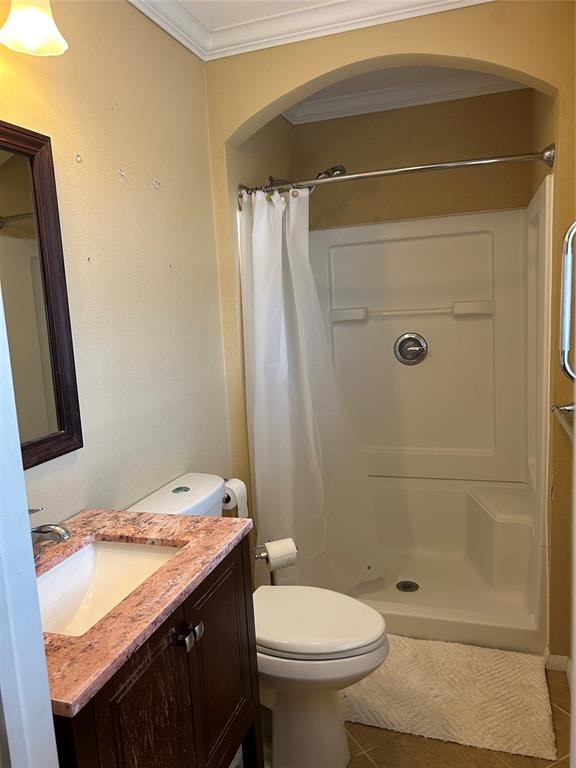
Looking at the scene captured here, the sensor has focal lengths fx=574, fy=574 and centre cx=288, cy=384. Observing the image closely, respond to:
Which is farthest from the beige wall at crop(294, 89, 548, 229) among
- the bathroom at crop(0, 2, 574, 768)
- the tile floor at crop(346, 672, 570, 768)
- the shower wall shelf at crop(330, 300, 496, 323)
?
the tile floor at crop(346, 672, 570, 768)

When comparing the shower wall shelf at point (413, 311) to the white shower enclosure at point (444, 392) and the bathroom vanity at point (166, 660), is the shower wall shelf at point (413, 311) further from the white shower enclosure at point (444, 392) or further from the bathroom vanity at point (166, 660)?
the bathroom vanity at point (166, 660)

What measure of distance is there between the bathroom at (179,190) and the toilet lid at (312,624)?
50cm

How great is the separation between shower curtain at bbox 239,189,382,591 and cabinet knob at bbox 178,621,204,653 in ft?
4.00

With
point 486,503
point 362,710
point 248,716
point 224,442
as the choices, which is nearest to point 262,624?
point 248,716

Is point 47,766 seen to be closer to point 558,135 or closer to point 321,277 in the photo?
point 558,135

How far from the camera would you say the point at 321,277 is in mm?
3195

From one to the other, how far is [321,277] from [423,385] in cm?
82

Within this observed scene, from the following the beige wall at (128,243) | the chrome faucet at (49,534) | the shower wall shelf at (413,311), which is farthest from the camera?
the shower wall shelf at (413,311)

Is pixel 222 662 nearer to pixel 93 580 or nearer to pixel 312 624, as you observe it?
pixel 93 580

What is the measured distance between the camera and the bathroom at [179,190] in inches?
63.1

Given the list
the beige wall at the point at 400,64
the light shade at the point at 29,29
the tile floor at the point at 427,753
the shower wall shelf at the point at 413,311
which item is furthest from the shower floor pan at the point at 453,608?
the light shade at the point at 29,29

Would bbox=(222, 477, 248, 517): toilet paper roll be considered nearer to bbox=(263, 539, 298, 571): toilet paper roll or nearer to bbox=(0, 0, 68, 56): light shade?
bbox=(263, 539, 298, 571): toilet paper roll

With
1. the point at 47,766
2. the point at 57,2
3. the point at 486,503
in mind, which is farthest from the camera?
the point at 486,503

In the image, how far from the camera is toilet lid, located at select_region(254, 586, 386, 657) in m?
1.69
